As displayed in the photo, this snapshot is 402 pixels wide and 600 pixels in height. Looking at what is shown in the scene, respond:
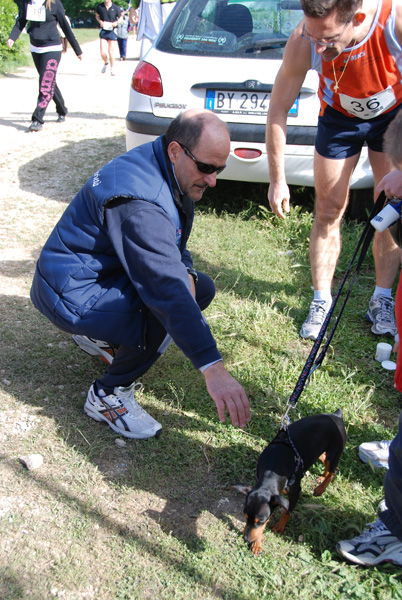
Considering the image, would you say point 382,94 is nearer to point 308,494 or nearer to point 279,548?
point 308,494

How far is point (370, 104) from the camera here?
302cm

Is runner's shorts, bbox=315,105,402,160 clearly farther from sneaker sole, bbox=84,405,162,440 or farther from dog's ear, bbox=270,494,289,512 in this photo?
dog's ear, bbox=270,494,289,512

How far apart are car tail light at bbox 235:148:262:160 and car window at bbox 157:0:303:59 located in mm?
812

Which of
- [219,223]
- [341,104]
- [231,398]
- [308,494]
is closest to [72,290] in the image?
[231,398]

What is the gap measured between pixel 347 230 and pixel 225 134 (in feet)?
8.99

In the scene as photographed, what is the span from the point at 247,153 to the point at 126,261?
8.97 feet

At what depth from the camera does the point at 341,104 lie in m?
3.08

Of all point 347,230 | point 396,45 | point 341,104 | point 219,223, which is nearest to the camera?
point 396,45

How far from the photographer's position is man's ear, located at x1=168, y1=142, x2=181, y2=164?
244 centimetres

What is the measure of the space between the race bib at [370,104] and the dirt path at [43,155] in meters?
2.47

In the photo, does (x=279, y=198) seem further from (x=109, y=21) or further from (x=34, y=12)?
(x=109, y=21)

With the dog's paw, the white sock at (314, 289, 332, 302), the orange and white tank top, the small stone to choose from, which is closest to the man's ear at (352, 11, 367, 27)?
the orange and white tank top

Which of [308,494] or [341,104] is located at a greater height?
[341,104]

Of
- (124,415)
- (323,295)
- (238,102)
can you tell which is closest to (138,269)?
(124,415)
